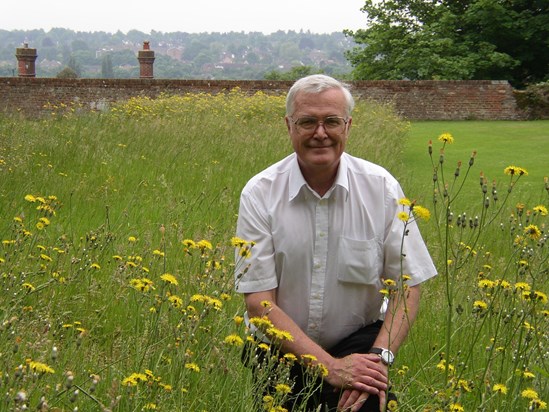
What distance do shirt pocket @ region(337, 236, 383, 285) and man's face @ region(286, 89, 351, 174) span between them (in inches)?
12.0

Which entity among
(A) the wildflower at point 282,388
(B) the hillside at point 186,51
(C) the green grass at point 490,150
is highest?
(A) the wildflower at point 282,388

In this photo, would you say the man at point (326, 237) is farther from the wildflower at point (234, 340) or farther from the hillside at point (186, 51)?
the hillside at point (186, 51)

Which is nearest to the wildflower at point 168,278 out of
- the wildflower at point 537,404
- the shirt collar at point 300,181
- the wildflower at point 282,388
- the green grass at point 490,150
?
the wildflower at point 282,388

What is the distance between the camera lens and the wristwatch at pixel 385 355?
108 inches

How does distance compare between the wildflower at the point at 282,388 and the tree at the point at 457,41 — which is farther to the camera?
the tree at the point at 457,41

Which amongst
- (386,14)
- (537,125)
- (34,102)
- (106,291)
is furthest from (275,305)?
(386,14)

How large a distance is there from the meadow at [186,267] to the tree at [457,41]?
1367 cm

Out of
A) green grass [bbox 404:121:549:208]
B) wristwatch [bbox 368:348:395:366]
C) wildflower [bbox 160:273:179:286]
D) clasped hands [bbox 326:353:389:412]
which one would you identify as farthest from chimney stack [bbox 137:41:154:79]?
wildflower [bbox 160:273:179:286]

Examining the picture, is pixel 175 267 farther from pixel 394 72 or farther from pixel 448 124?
pixel 394 72

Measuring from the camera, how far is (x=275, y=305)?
9.67ft

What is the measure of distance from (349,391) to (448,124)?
2012cm

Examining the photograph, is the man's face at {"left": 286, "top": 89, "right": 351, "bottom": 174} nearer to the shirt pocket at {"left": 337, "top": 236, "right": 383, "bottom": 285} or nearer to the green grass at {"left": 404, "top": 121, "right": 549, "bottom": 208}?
the shirt pocket at {"left": 337, "top": 236, "right": 383, "bottom": 285}

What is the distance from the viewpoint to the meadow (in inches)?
95.7

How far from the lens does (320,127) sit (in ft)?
9.80
